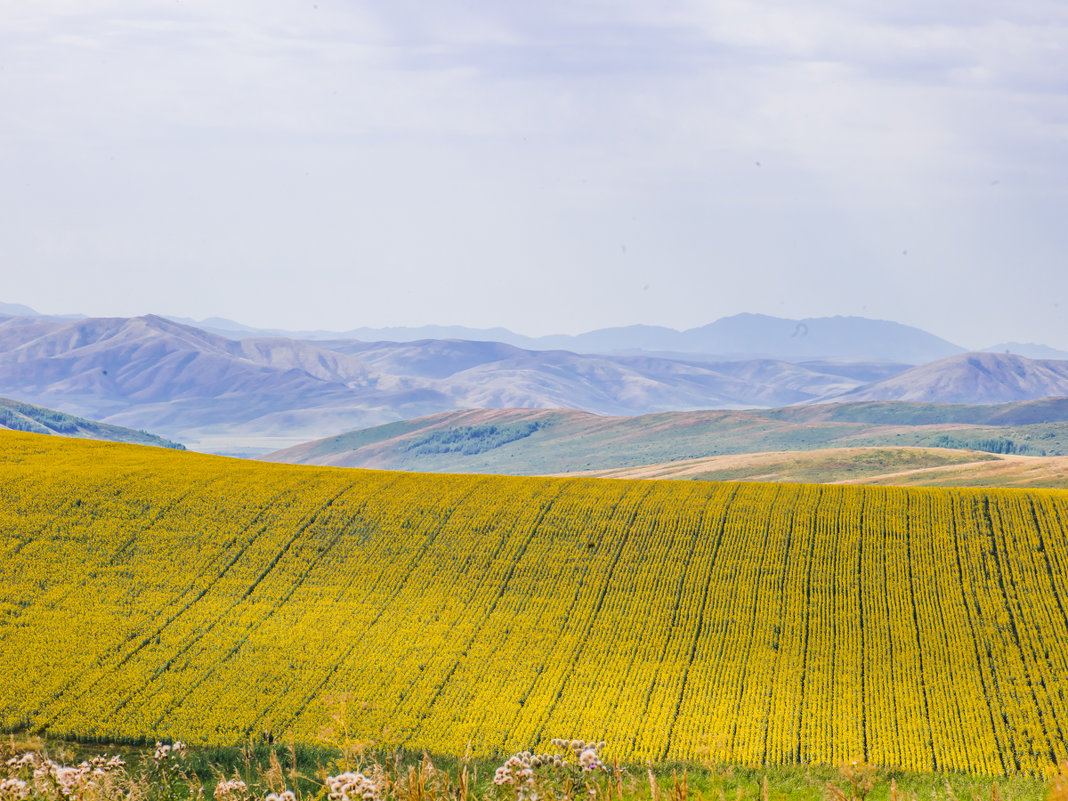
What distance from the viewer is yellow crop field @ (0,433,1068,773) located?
31672 millimetres

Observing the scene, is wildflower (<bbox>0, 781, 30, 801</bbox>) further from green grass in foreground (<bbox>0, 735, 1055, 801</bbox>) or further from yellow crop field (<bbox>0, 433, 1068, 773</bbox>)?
yellow crop field (<bbox>0, 433, 1068, 773</bbox>)

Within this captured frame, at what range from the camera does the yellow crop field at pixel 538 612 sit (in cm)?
3167

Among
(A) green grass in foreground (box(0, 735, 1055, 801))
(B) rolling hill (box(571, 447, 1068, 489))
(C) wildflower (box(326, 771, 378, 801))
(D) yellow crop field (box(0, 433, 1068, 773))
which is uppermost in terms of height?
(C) wildflower (box(326, 771, 378, 801))

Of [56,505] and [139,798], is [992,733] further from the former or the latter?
[56,505]

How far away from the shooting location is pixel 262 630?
39.1m

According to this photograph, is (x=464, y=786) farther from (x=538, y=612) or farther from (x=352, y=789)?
(x=538, y=612)

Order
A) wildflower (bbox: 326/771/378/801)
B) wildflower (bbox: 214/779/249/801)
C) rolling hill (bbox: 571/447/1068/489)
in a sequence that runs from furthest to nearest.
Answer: rolling hill (bbox: 571/447/1068/489), wildflower (bbox: 214/779/249/801), wildflower (bbox: 326/771/378/801)

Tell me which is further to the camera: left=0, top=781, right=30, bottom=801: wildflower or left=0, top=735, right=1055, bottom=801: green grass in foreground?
left=0, top=781, right=30, bottom=801: wildflower

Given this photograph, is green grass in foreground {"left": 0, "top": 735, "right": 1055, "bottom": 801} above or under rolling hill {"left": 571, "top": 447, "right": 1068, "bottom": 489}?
above

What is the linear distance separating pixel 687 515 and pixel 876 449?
136 metres

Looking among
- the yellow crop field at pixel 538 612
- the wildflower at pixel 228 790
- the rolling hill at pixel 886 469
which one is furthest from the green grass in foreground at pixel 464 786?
the rolling hill at pixel 886 469

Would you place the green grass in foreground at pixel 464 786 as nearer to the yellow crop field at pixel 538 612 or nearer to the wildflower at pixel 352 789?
the wildflower at pixel 352 789

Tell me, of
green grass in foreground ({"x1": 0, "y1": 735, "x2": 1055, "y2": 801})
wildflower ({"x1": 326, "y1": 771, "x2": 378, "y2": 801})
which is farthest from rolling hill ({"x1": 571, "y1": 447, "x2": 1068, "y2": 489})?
wildflower ({"x1": 326, "y1": 771, "x2": 378, "y2": 801})

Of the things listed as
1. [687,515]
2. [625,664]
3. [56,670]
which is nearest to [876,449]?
[687,515]
